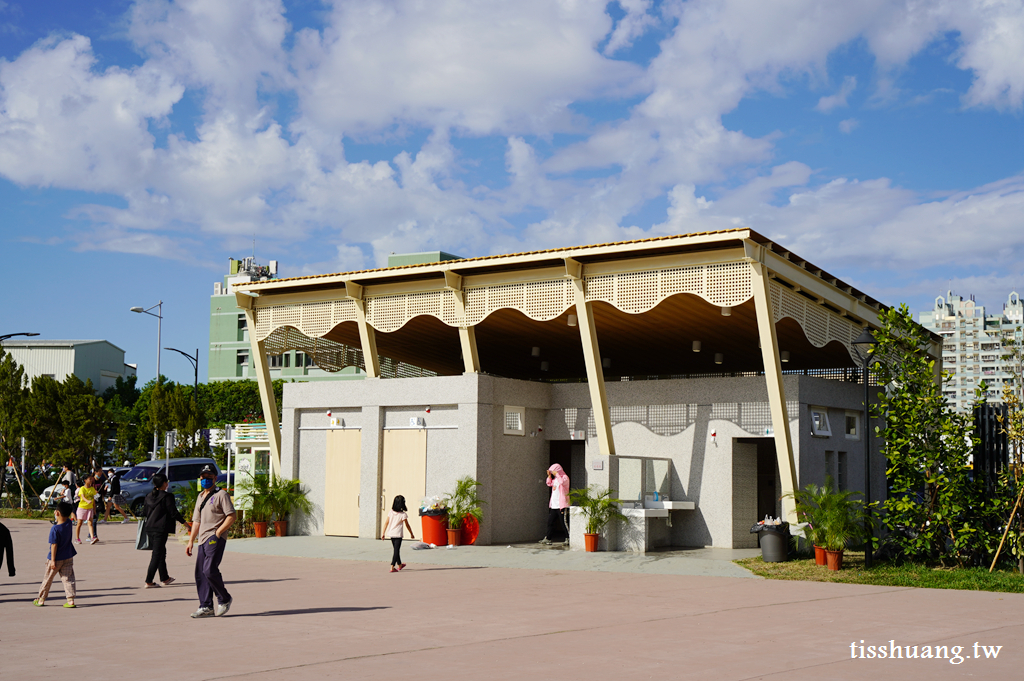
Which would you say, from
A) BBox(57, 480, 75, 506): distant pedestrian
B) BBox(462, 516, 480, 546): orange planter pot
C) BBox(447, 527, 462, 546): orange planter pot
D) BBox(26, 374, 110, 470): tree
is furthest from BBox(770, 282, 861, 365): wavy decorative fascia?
BBox(26, 374, 110, 470): tree

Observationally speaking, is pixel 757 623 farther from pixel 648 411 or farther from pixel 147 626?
pixel 648 411

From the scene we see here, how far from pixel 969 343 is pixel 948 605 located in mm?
160021

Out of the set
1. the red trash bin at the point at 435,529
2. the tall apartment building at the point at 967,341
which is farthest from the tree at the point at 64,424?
the tall apartment building at the point at 967,341

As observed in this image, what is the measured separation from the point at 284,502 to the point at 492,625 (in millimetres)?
13458

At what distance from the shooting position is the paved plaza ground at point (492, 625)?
7867mm

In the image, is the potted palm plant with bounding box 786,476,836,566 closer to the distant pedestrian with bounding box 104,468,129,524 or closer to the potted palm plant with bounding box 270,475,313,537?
the potted palm plant with bounding box 270,475,313,537

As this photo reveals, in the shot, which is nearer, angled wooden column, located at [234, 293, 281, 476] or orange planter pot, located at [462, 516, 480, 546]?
orange planter pot, located at [462, 516, 480, 546]

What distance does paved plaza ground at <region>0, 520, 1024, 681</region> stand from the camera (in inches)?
310

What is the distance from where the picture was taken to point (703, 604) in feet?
39.9

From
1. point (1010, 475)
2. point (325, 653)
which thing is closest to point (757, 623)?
point (325, 653)

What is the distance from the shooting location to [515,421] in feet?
70.6

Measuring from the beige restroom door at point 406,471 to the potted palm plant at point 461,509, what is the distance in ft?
3.74

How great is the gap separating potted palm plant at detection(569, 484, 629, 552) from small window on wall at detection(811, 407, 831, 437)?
4428mm

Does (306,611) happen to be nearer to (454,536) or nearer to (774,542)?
(454,536)
